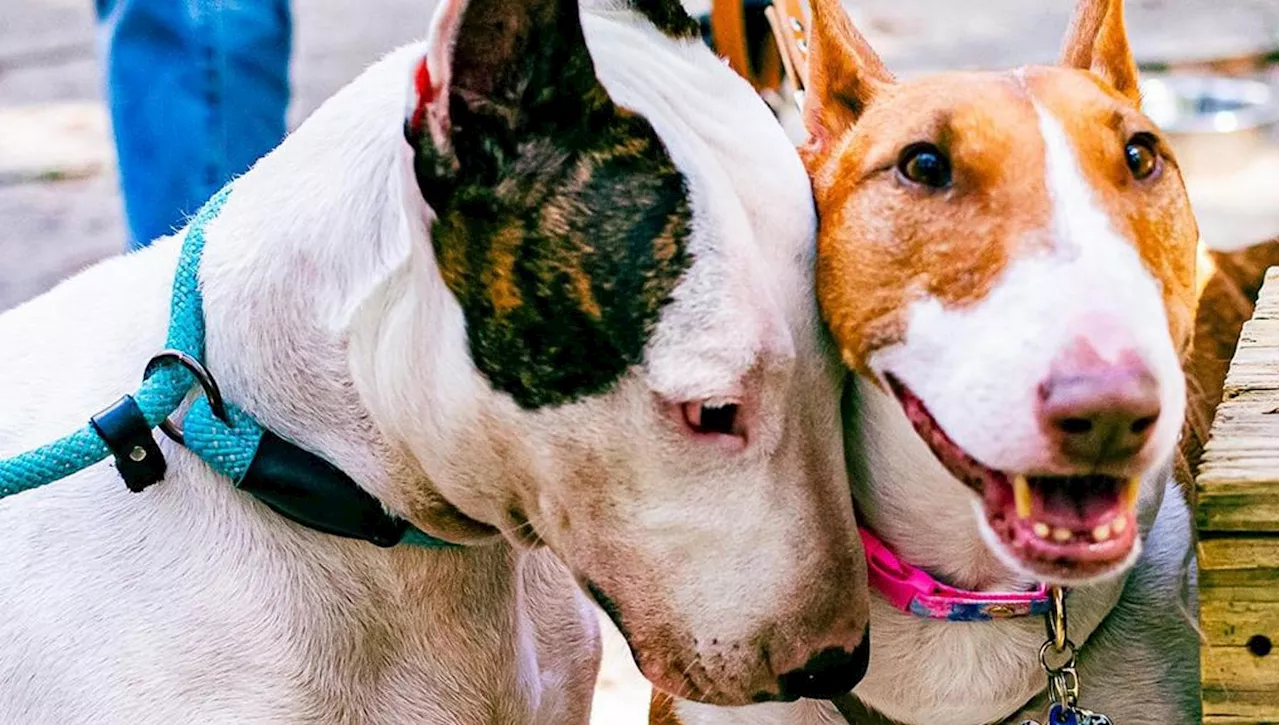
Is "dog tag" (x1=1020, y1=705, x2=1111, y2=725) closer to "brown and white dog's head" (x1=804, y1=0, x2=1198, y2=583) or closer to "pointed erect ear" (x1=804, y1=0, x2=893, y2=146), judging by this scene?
"brown and white dog's head" (x1=804, y1=0, x2=1198, y2=583)

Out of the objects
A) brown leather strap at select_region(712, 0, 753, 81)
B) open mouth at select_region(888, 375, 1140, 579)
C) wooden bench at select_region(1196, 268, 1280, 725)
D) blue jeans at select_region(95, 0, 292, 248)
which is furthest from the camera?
blue jeans at select_region(95, 0, 292, 248)

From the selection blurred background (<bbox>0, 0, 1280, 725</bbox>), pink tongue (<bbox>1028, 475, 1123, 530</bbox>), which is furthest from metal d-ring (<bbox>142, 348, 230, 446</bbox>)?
blurred background (<bbox>0, 0, 1280, 725</bbox>)

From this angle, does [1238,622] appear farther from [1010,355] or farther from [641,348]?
[641,348]

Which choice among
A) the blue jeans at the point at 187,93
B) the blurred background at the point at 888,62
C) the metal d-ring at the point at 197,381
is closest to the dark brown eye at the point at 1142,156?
the metal d-ring at the point at 197,381

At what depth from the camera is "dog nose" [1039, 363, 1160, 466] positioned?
1614 millimetres

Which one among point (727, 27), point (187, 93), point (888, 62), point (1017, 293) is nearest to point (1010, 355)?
point (1017, 293)

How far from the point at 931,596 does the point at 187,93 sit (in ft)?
6.18

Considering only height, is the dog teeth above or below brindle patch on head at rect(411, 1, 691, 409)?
below

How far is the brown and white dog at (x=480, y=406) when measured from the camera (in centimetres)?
187

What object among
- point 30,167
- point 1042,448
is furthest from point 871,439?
point 30,167

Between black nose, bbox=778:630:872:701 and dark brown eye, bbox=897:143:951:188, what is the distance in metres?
0.50

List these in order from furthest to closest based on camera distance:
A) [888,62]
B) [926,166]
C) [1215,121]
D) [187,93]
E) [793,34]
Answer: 1. [888,62]
2. [1215,121]
3. [187,93]
4. [793,34]
5. [926,166]

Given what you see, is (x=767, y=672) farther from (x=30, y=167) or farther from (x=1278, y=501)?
(x=30, y=167)

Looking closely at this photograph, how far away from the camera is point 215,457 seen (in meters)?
2.09
